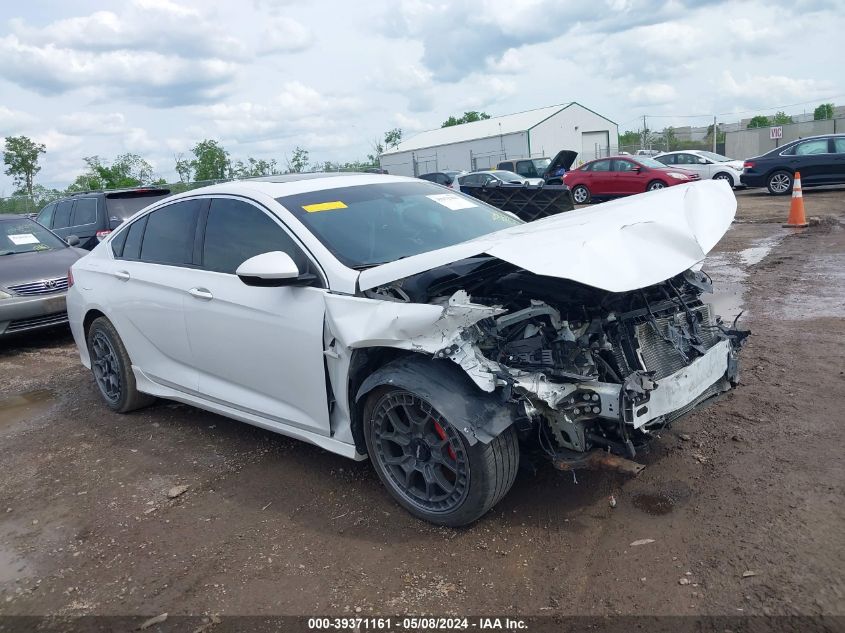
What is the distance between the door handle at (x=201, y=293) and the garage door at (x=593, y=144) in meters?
45.8

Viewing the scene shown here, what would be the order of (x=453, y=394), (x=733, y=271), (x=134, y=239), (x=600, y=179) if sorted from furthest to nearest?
(x=600, y=179)
(x=733, y=271)
(x=134, y=239)
(x=453, y=394)

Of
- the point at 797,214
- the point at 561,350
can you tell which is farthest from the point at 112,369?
the point at 797,214

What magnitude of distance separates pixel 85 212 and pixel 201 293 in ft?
27.6

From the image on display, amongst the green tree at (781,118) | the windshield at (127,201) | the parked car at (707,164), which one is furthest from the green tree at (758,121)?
the windshield at (127,201)

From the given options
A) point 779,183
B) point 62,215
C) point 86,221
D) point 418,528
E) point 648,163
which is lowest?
point 418,528

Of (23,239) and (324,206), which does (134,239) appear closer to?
(324,206)

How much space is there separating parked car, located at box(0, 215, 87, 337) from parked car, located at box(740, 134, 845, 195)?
1644 centimetres

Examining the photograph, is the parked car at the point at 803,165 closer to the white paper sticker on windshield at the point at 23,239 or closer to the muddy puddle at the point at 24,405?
the white paper sticker on windshield at the point at 23,239

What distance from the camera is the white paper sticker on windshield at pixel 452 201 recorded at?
15.3ft

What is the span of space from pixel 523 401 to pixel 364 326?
85 cm

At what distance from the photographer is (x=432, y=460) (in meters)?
3.38

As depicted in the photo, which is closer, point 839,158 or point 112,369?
point 112,369

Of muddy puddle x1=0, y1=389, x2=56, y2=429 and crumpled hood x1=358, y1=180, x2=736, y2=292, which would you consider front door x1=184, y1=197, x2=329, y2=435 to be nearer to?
crumpled hood x1=358, y1=180, x2=736, y2=292

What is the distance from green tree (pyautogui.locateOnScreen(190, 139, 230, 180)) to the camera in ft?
101
